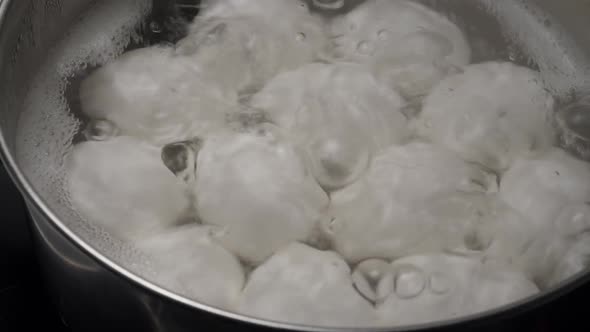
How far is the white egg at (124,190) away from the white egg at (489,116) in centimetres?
35

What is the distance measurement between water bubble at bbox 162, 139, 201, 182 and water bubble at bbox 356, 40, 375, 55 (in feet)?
0.95

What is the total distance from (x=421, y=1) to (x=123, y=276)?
2.38 ft

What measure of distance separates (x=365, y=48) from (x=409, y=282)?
397mm

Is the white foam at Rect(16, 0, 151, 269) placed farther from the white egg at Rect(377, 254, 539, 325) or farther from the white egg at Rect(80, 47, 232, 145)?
the white egg at Rect(377, 254, 539, 325)

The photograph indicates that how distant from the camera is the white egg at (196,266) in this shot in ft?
2.24

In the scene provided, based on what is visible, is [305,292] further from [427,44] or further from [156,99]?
[427,44]

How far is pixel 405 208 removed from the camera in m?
0.77

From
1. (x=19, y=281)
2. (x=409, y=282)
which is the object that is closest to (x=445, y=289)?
(x=409, y=282)

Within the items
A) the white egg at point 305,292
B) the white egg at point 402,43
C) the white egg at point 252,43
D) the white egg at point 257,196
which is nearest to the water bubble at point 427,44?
the white egg at point 402,43

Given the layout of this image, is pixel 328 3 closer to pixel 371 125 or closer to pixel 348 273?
pixel 371 125

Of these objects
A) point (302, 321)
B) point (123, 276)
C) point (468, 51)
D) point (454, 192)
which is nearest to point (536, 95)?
point (468, 51)

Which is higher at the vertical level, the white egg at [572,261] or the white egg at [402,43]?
the white egg at [402,43]

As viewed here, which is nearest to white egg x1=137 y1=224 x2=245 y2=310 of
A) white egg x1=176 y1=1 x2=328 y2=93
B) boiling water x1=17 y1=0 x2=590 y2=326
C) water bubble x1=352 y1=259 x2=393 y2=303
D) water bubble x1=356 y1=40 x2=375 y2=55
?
boiling water x1=17 y1=0 x2=590 y2=326

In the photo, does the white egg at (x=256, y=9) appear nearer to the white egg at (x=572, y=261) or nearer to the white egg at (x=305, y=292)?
the white egg at (x=305, y=292)
